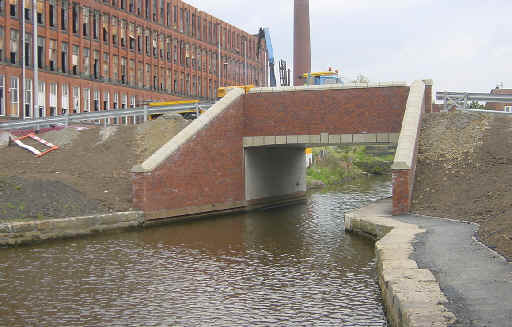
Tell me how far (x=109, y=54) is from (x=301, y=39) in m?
19.7

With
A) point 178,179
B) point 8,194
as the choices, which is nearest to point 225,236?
point 178,179

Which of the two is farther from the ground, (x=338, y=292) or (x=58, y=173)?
(x=58, y=173)

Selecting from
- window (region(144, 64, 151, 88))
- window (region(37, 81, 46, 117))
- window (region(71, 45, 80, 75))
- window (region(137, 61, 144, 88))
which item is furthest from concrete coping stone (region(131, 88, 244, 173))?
window (region(144, 64, 151, 88))

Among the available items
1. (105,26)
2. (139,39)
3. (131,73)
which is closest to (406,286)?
(105,26)

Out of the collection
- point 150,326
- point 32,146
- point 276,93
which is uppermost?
point 276,93

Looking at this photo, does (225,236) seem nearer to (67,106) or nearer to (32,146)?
(32,146)

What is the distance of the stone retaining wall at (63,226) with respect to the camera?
16.6 m

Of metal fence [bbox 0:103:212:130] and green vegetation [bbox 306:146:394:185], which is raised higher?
metal fence [bbox 0:103:212:130]

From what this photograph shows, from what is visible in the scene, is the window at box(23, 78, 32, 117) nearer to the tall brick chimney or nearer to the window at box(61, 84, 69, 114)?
the window at box(61, 84, 69, 114)

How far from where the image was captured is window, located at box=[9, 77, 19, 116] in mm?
43531

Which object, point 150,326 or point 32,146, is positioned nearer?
point 150,326

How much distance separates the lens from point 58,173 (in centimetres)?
2267

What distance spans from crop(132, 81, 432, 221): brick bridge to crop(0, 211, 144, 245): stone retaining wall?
0.92 m

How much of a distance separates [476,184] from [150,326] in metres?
12.8
